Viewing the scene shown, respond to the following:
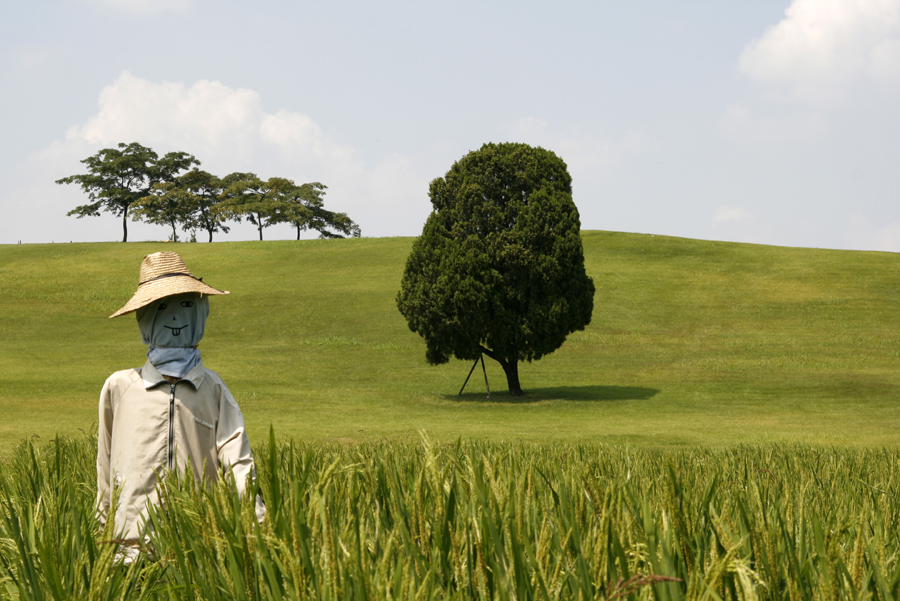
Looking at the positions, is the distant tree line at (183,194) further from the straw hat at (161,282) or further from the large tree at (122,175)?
the straw hat at (161,282)

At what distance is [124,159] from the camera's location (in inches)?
2938

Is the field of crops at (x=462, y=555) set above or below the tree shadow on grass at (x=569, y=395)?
above

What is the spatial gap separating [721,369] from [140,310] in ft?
92.6

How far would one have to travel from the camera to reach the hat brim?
3.73m

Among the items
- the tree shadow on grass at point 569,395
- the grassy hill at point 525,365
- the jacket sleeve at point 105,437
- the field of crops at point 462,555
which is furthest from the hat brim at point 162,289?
the tree shadow on grass at point 569,395

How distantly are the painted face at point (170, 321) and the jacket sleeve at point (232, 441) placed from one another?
36cm

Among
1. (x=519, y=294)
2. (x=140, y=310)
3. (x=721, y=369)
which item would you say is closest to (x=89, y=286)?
(x=519, y=294)

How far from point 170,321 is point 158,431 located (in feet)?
1.91

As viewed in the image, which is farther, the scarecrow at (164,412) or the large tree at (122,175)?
the large tree at (122,175)

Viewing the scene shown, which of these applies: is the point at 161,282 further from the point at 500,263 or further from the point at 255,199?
the point at 255,199

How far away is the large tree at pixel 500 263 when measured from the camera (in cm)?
2330

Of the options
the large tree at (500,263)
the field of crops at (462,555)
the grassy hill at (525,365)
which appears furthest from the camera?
the large tree at (500,263)

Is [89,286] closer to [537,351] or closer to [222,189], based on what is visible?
[537,351]

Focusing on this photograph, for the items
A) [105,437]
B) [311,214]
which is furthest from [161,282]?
[311,214]
